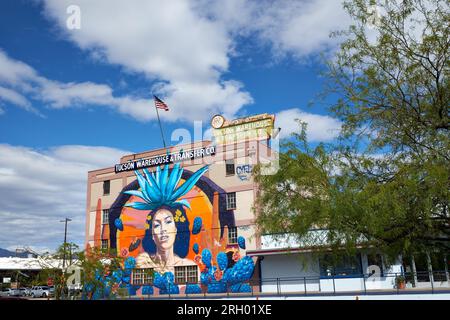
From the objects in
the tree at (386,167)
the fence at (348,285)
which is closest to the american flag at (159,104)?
the fence at (348,285)

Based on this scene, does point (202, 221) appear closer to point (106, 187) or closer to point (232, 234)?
point (232, 234)

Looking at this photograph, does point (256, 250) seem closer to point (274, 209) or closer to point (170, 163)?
point (170, 163)

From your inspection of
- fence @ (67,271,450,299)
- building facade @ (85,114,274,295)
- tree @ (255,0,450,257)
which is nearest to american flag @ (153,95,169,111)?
building facade @ (85,114,274,295)

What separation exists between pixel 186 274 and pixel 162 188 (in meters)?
8.09

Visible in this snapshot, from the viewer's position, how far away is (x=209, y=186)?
123 ft

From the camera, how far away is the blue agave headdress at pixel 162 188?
38719 millimetres

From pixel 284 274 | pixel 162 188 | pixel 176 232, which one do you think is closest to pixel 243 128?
pixel 162 188

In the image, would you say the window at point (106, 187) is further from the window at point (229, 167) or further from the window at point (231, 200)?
the window at point (231, 200)

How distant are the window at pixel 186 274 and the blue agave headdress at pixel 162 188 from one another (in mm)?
5267

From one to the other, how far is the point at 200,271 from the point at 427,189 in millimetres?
30729

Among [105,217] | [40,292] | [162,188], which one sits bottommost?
[40,292]

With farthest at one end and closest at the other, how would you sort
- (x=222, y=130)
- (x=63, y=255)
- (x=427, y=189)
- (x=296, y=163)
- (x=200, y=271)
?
→ (x=222, y=130) < (x=200, y=271) < (x=63, y=255) < (x=296, y=163) < (x=427, y=189)

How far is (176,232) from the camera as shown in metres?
38.6
